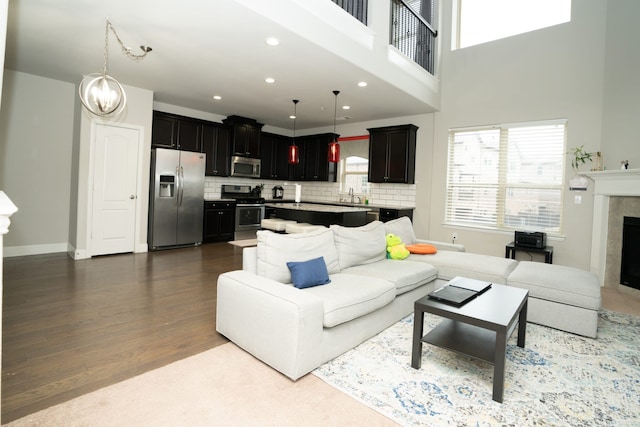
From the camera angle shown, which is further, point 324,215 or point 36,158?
point 324,215

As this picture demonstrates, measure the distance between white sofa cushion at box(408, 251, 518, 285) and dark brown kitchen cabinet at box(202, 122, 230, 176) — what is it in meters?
4.80

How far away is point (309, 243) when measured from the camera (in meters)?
3.12

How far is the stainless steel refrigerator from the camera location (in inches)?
237

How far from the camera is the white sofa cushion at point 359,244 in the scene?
3506 mm

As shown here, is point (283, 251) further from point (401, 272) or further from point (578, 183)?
point (578, 183)

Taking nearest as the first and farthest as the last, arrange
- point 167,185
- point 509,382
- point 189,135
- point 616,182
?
point 509,382, point 616,182, point 167,185, point 189,135

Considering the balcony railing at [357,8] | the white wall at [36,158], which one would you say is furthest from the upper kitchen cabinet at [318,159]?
the white wall at [36,158]

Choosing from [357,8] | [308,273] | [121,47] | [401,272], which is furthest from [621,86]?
[121,47]

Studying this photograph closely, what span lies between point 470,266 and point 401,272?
90 centimetres

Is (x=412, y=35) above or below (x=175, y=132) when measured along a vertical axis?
above

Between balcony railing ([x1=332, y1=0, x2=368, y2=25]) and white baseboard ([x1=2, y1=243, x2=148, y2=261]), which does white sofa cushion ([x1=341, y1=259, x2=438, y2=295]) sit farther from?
white baseboard ([x1=2, y1=243, x2=148, y2=261])

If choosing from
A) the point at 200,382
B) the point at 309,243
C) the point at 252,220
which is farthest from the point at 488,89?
the point at 200,382

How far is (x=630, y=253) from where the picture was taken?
4488mm

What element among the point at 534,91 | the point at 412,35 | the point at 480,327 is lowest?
the point at 480,327
